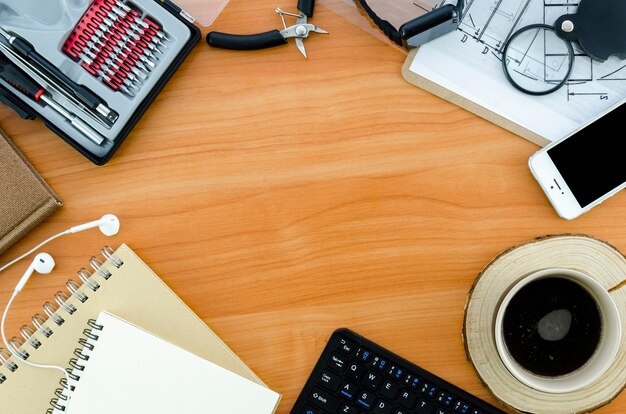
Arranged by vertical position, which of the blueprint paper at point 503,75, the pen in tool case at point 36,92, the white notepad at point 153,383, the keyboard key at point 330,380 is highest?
the blueprint paper at point 503,75

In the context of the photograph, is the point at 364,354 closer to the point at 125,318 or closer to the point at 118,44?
the point at 125,318

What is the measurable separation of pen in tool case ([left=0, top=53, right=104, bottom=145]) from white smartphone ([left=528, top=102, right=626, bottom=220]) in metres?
0.52

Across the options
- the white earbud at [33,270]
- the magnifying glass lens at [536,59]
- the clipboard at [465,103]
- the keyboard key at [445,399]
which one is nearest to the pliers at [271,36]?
the clipboard at [465,103]

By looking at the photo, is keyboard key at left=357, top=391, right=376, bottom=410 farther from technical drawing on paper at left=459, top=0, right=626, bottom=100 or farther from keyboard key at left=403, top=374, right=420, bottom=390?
technical drawing on paper at left=459, top=0, right=626, bottom=100

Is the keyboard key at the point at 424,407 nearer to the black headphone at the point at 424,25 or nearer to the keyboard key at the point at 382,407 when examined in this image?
the keyboard key at the point at 382,407

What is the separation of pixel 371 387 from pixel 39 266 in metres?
0.42

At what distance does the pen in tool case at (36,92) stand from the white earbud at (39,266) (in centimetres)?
15

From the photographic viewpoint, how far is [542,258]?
2.16ft

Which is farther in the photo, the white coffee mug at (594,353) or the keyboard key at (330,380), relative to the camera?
the keyboard key at (330,380)

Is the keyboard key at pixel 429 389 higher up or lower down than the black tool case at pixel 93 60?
lower down

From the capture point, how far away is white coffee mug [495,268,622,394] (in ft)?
1.84

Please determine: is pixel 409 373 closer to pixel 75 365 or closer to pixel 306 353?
pixel 306 353

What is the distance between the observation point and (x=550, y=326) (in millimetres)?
633

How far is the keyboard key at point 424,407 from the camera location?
67 centimetres
